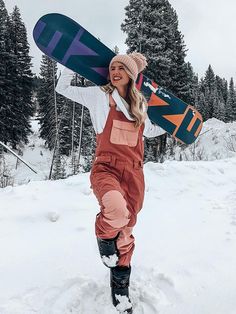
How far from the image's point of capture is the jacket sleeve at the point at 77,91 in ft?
9.04

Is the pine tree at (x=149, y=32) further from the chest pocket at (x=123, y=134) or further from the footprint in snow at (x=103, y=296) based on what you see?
the footprint in snow at (x=103, y=296)

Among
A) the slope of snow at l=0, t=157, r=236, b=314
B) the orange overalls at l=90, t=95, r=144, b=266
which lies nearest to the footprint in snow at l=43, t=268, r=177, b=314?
the slope of snow at l=0, t=157, r=236, b=314

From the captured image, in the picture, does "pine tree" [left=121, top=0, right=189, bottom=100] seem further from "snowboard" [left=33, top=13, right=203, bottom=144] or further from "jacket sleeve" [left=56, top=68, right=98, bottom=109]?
"jacket sleeve" [left=56, top=68, right=98, bottom=109]

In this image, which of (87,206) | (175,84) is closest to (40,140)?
(175,84)

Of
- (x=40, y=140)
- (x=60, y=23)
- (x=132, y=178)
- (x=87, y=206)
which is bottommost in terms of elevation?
(x=40, y=140)

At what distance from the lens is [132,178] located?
7.98 feet

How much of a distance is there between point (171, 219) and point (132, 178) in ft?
6.15

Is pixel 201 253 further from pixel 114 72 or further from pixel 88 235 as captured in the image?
pixel 114 72

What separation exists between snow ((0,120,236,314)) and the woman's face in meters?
1.56

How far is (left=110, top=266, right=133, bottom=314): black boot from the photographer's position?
2250mm

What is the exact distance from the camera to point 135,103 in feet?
8.63

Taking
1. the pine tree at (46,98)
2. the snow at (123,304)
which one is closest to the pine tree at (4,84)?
the pine tree at (46,98)

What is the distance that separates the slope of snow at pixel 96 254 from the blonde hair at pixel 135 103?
1.27m

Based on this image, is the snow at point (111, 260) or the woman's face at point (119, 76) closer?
the snow at point (111, 260)
